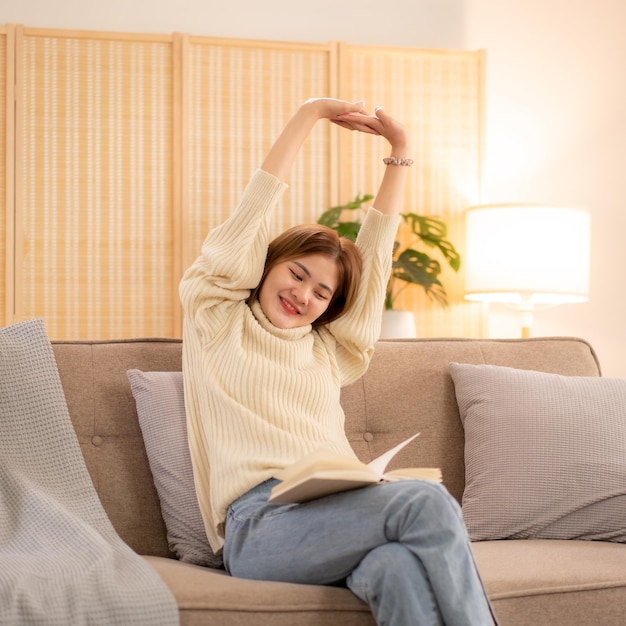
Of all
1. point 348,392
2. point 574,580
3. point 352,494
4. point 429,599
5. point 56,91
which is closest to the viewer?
point 429,599

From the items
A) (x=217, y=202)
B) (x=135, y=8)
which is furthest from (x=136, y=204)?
(x=135, y=8)

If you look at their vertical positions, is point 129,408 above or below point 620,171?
below

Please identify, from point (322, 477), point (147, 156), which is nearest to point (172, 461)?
point (322, 477)

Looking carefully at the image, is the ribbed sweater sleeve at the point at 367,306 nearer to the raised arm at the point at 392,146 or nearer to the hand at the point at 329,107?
the raised arm at the point at 392,146

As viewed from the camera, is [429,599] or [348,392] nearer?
[429,599]

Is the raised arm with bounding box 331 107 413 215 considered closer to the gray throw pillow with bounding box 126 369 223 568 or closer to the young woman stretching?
the young woman stretching

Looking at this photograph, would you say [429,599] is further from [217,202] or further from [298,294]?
[217,202]

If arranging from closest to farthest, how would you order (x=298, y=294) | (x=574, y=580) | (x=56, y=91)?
(x=574, y=580), (x=298, y=294), (x=56, y=91)

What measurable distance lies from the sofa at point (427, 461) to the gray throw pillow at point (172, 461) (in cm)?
5

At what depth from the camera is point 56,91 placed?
143 inches

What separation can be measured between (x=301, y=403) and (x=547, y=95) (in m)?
2.74

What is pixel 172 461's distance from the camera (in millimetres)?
1899

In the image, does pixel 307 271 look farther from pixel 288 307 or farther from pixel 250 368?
pixel 250 368

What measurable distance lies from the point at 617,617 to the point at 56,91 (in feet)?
9.57
